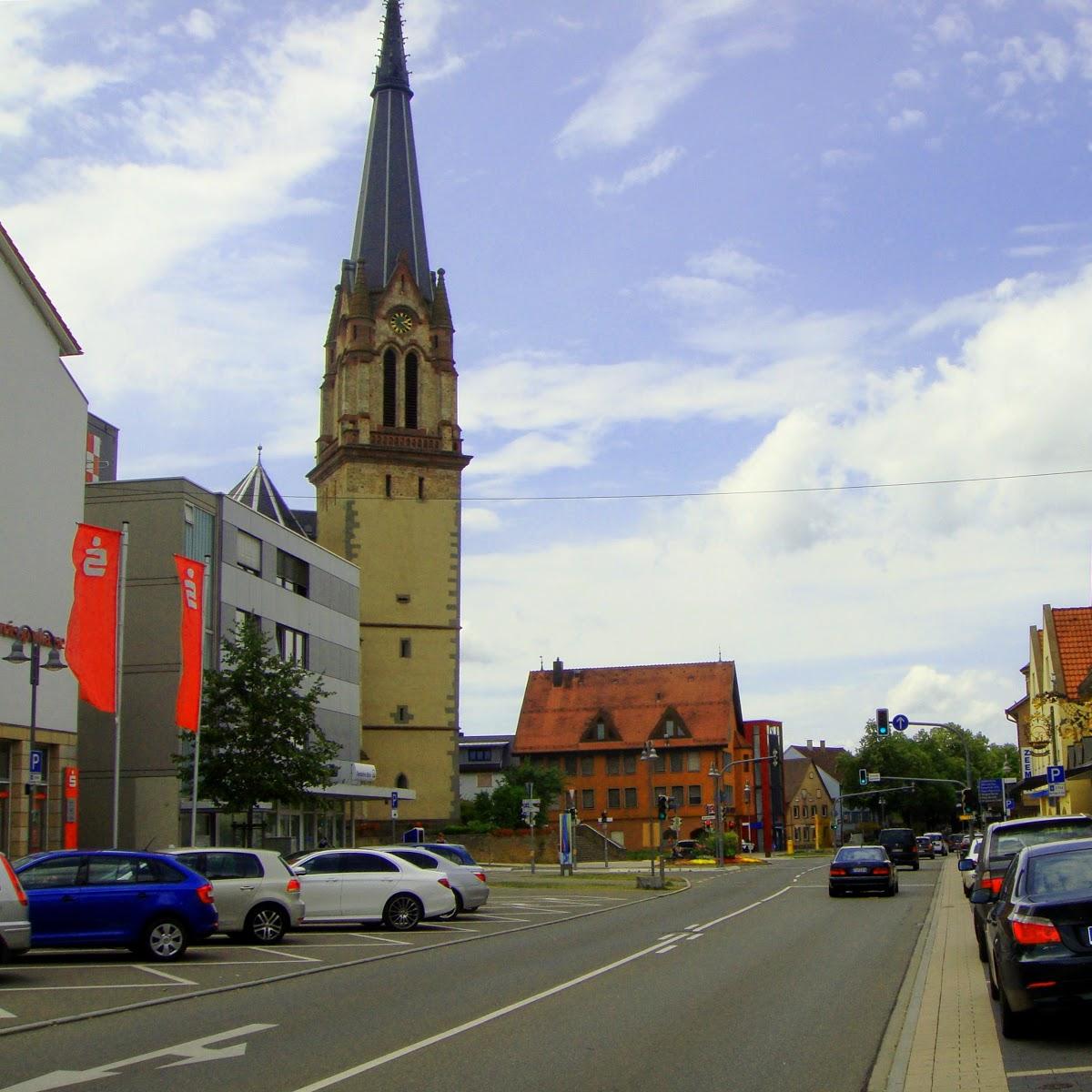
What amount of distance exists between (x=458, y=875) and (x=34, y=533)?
1268 cm

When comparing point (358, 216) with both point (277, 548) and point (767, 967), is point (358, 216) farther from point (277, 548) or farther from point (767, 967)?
point (767, 967)

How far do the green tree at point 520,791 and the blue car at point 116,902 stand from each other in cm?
6073

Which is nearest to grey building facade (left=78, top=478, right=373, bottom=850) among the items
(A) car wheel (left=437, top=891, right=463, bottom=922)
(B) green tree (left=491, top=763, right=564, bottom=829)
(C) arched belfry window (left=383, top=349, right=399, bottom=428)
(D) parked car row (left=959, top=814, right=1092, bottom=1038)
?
(A) car wheel (left=437, top=891, right=463, bottom=922)

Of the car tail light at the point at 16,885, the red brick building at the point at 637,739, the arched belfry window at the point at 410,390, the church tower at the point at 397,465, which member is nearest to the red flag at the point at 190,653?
the car tail light at the point at 16,885

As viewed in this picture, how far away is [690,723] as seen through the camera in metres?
104

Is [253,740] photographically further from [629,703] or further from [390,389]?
[629,703]

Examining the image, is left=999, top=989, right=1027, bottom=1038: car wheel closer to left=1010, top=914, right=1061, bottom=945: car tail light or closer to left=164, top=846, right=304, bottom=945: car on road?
left=1010, top=914, right=1061, bottom=945: car tail light

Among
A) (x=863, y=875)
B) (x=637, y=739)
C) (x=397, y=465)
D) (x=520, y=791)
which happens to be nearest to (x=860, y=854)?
(x=863, y=875)

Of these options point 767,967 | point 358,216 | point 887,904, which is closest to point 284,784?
point 887,904

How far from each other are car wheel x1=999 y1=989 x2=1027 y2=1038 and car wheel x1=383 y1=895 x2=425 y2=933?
15.9 metres

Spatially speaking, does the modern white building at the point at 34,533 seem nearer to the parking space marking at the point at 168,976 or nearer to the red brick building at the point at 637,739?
the parking space marking at the point at 168,976

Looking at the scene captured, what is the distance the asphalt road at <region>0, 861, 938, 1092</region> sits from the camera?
1049 cm

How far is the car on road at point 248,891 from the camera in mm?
22359

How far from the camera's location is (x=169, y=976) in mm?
17922
